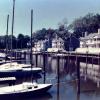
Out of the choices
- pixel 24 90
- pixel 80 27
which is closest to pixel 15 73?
pixel 24 90

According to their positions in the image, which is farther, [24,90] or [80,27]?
[80,27]

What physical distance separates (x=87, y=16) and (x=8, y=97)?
137854 millimetres

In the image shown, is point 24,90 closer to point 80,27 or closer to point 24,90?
point 24,90

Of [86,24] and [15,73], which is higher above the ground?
A: [86,24]

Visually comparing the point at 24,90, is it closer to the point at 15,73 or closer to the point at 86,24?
the point at 15,73

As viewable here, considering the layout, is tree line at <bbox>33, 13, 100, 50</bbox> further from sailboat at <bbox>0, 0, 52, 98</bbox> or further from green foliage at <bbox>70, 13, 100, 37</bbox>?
sailboat at <bbox>0, 0, 52, 98</bbox>

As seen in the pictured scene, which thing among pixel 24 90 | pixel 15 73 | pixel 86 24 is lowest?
pixel 24 90

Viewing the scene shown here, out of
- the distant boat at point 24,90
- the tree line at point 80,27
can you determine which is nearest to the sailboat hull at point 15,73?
the distant boat at point 24,90

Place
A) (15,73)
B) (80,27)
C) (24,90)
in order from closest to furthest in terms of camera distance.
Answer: (24,90)
(15,73)
(80,27)

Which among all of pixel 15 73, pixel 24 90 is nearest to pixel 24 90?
pixel 24 90

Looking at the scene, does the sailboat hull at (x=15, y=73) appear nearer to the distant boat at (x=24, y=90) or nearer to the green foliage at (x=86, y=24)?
the distant boat at (x=24, y=90)

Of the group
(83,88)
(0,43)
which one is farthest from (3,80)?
(0,43)

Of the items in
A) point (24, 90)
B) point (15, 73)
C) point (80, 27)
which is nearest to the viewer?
point (24, 90)

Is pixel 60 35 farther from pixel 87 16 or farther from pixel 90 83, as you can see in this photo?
pixel 90 83
